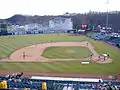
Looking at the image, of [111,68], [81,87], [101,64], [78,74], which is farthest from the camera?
[101,64]

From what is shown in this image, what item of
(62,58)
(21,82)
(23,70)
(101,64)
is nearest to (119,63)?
(101,64)

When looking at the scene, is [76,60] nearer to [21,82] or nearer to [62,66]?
[62,66]

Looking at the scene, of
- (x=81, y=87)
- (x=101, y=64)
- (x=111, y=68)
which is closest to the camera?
(x=81, y=87)

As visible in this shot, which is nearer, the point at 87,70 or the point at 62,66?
the point at 87,70

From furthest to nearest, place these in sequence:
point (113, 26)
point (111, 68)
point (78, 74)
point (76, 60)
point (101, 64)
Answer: point (113, 26), point (76, 60), point (101, 64), point (111, 68), point (78, 74)

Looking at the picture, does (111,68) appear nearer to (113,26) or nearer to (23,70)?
(23,70)

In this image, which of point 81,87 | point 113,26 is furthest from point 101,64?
point 113,26

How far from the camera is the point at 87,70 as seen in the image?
3178cm

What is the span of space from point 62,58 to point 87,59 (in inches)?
148

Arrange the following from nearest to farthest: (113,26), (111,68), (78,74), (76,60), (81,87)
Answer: (81,87) < (78,74) < (111,68) < (76,60) < (113,26)

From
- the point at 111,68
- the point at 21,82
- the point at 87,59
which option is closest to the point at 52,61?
the point at 87,59

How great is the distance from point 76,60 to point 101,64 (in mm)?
4187

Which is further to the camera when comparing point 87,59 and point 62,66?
point 87,59

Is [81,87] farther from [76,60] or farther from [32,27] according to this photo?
[32,27]
